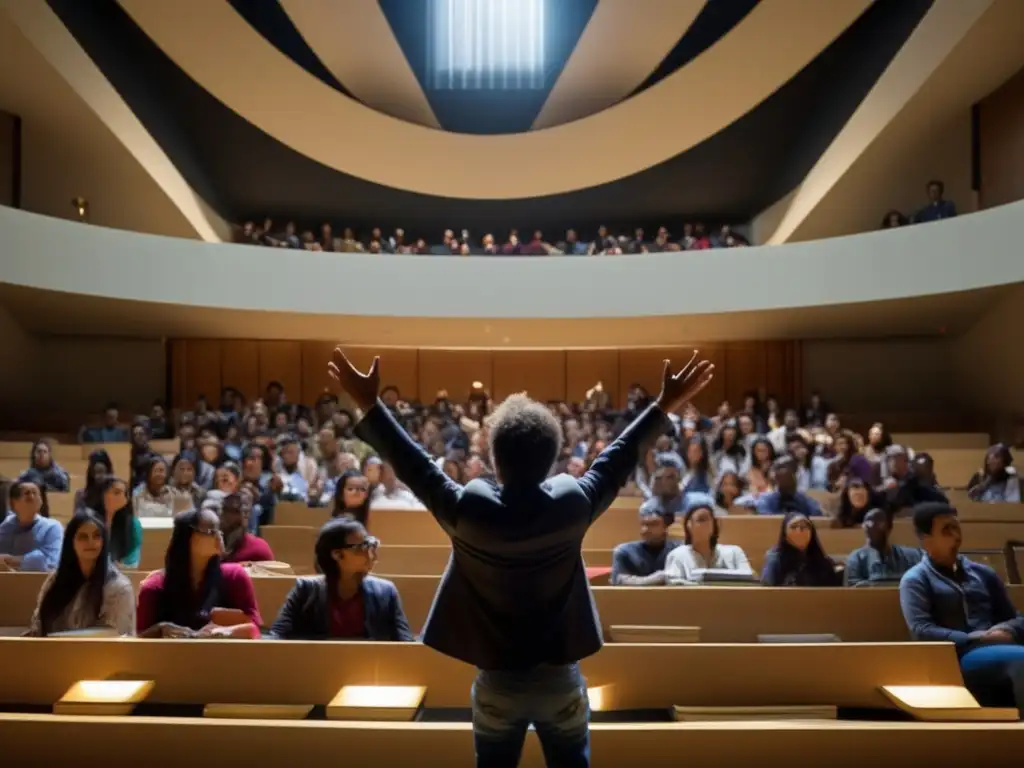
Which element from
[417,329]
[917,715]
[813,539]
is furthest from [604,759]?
[417,329]

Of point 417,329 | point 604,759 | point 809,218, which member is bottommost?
point 604,759

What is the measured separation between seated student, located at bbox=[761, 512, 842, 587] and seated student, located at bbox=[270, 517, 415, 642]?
1878 millimetres

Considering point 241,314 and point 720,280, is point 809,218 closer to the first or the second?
point 720,280

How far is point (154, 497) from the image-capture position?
5.95 metres

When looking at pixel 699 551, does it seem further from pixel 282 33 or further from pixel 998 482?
pixel 282 33

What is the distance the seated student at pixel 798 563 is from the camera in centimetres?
410

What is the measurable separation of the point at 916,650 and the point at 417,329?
395 inches

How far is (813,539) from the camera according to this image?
417 centimetres

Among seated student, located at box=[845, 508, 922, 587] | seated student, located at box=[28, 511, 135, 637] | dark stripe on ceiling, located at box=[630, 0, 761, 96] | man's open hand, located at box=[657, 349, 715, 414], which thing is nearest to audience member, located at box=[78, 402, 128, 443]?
seated student, located at box=[28, 511, 135, 637]

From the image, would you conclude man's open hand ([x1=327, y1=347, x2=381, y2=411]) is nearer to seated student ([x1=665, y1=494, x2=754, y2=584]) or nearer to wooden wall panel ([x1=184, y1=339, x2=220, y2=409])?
seated student ([x1=665, y1=494, x2=754, y2=584])

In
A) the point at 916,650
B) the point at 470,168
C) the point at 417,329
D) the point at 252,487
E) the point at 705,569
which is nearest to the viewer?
the point at 916,650

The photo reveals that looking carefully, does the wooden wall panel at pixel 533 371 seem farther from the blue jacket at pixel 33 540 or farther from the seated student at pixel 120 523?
the blue jacket at pixel 33 540

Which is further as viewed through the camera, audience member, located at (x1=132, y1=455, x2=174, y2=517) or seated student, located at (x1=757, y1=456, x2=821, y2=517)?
audience member, located at (x1=132, y1=455, x2=174, y2=517)

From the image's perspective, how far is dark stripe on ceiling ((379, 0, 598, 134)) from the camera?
44.0ft
